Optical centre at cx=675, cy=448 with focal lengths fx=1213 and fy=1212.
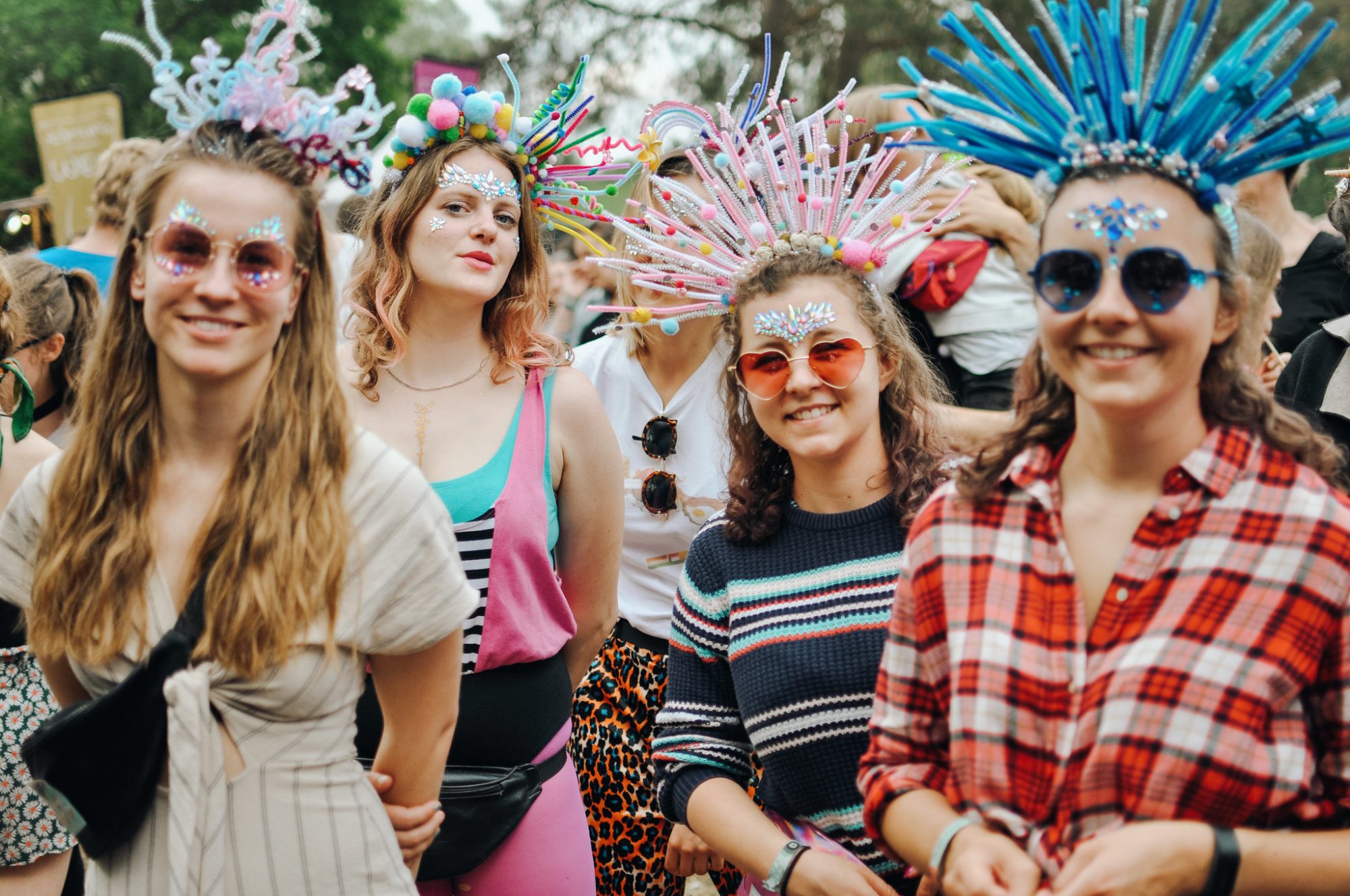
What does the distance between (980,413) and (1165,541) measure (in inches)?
64.4

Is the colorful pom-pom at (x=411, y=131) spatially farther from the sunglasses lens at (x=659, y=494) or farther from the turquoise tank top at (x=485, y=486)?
the sunglasses lens at (x=659, y=494)

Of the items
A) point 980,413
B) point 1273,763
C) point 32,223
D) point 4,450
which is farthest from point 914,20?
point 1273,763

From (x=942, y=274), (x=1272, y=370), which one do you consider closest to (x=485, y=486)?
(x=942, y=274)

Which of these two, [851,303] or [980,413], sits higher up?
[851,303]

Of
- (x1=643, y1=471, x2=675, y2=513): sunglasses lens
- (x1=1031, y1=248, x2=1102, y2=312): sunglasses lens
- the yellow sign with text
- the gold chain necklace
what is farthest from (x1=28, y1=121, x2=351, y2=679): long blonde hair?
the yellow sign with text

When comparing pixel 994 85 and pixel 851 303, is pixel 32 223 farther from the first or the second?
pixel 994 85

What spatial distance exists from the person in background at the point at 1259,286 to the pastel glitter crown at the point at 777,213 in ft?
1.98

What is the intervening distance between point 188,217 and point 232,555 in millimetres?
549

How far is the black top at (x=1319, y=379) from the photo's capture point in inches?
111

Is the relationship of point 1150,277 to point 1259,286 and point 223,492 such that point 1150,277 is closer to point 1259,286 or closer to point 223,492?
point 1259,286

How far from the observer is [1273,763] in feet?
5.30

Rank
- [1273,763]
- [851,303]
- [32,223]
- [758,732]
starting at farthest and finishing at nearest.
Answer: [32,223] → [851,303] → [758,732] → [1273,763]

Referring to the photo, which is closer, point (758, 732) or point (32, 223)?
point (758, 732)

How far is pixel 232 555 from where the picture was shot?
6.21ft
